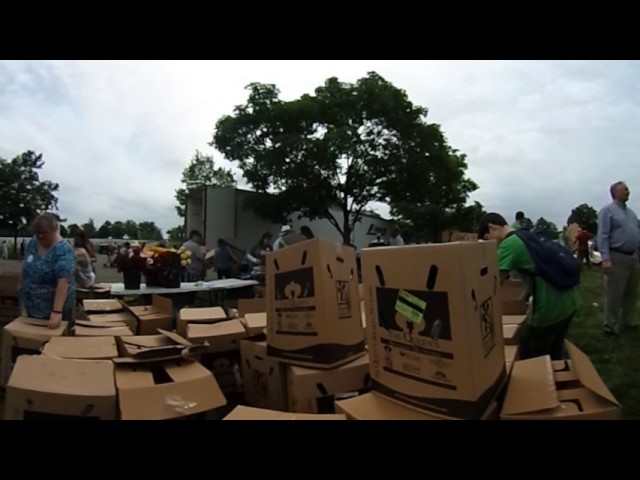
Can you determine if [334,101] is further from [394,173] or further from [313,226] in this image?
[313,226]

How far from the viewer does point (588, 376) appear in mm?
1560

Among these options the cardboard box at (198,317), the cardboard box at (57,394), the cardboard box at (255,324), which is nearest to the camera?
the cardboard box at (57,394)

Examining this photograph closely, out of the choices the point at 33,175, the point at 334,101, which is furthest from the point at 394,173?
the point at 33,175

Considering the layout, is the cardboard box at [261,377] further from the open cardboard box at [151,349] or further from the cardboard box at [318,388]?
the open cardboard box at [151,349]

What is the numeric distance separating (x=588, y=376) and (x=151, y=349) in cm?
183

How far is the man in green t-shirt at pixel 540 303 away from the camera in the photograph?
2.27 metres

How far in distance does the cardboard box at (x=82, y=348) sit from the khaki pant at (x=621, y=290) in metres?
3.83

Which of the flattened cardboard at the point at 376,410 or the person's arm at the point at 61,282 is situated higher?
the person's arm at the point at 61,282

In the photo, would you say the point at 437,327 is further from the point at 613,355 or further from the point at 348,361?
the point at 613,355

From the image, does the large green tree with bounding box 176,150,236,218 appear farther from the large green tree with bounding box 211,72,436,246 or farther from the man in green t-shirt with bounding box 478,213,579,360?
the man in green t-shirt with bounding box 478,213,579,360

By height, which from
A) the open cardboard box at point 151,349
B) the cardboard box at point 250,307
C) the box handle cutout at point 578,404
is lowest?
the box handle cutout at point 578,404

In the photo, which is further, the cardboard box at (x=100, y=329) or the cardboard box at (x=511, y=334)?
the cardboard box at (x=100, y=329)

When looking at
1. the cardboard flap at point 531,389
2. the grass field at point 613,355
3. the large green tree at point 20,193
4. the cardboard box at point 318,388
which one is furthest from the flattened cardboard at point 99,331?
the large green tree at point 20,193

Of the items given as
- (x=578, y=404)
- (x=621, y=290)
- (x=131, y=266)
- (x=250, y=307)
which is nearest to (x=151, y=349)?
(x=250, y=307)
